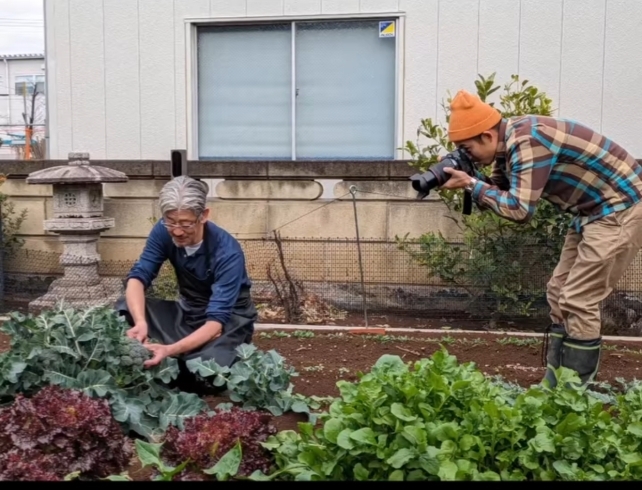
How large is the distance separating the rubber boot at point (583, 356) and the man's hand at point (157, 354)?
2.31 m

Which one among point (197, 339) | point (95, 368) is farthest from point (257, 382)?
point (95, 368)

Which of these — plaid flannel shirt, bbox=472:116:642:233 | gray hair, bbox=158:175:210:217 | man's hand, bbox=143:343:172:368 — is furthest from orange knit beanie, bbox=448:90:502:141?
man's hand, bbox=143:343:172:368

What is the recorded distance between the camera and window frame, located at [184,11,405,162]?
340 inches

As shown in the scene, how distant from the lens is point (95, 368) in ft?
12.4

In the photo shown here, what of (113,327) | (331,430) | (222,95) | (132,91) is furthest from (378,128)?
(331,430)

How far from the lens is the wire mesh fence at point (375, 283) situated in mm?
7410

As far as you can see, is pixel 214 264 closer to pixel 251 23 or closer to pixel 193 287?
pixel 193 287

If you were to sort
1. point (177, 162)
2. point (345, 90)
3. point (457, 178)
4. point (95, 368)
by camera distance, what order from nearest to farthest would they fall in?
point (95, 368), point (457, 178), point (177, 162), point (345, 90)

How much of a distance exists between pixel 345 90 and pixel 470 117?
4.65m

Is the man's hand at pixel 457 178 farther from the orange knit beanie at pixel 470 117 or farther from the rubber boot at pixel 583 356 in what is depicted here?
the rubber boot at pixel 583 356

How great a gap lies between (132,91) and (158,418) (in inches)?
239

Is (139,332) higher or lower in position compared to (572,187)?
lower

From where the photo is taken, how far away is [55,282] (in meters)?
8.34

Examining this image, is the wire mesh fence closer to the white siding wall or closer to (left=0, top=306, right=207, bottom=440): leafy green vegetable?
the white siding wall
